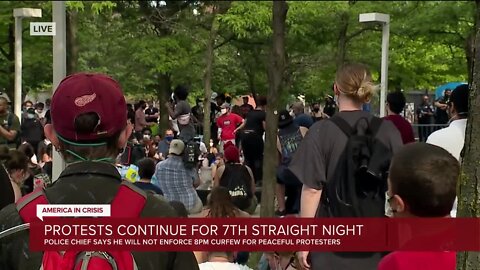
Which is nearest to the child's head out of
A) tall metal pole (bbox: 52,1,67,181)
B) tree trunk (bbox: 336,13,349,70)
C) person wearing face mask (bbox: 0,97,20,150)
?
tall metal pole (bbox: 52,1,67,181)

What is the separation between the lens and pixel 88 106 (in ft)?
7.32

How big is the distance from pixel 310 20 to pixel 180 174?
571 inches

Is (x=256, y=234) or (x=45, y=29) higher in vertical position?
(x=45, y=29)

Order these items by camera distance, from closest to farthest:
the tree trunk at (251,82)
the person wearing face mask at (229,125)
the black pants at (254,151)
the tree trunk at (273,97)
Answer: the tree trunk at (273,97)
the black pants at (254,151)
the person wearing face mask at (229,125)
the tree trunk at (251,82)

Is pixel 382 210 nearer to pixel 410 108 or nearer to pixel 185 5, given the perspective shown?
pixel 185 5

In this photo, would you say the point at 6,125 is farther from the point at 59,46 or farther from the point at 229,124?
the point at 229,124

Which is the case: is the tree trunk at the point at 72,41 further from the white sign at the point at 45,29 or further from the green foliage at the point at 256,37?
the white sign at the point at 45,29

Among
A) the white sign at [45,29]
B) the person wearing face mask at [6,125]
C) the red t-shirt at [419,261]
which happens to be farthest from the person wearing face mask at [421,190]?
the person wearing face mask at [6,125]

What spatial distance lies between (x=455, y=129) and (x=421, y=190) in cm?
320

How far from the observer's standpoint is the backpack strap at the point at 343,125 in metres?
4.82

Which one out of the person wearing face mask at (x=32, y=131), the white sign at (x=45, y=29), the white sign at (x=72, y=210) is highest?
the white sign at (x=45, y=29)

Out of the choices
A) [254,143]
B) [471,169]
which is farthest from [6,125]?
[471,169]

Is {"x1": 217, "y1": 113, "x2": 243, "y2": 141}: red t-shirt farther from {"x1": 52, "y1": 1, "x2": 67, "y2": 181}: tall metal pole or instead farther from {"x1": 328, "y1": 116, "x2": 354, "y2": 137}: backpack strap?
{"x1": 328, "y1": 116, "x2": 354, "y2": 137}: backpack strap

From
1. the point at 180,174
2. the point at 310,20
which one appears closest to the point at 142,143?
the point at 180,174
